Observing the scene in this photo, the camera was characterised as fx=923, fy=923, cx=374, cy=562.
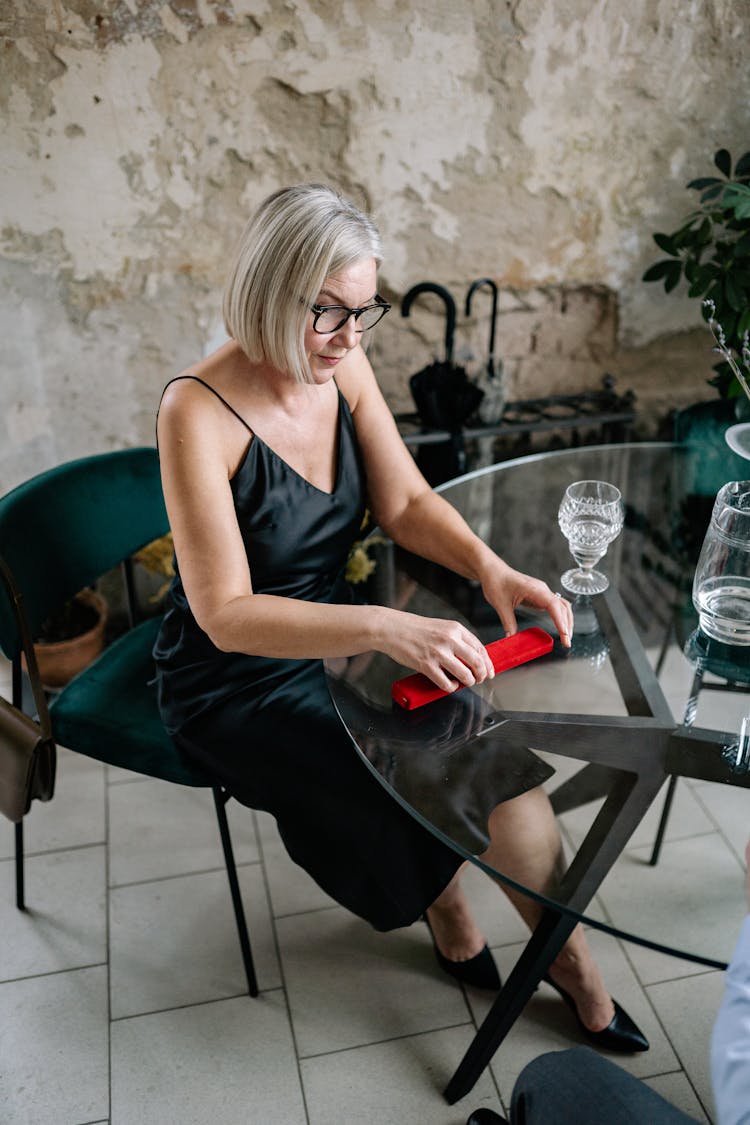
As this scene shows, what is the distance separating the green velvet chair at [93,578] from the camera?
1774 millimetres

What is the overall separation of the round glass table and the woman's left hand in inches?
1.5

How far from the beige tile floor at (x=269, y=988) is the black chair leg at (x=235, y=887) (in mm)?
66

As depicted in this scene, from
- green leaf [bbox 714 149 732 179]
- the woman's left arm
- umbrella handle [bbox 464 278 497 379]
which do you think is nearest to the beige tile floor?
the woman's left arm

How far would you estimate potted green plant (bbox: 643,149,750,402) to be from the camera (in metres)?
2.46

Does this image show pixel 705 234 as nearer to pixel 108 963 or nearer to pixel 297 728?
pixel 297 728

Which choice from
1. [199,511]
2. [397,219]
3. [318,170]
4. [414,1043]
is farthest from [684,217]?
[414,1043]

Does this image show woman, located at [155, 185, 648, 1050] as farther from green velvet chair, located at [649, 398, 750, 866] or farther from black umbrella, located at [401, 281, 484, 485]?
black umbrella, located at [401, 281, 484, 485]

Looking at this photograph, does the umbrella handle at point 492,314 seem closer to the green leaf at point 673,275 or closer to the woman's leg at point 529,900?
the green leaf at point 673,275

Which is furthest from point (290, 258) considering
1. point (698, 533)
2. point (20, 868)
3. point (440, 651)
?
point (20, 868)

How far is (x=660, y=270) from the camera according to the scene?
8.76 feet

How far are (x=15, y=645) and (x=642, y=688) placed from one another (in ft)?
3.82

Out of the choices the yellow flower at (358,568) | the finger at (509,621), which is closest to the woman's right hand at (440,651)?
the finger at (509,621)

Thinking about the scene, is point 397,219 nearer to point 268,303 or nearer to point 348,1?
point 348,1

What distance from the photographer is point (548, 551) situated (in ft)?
6.27
